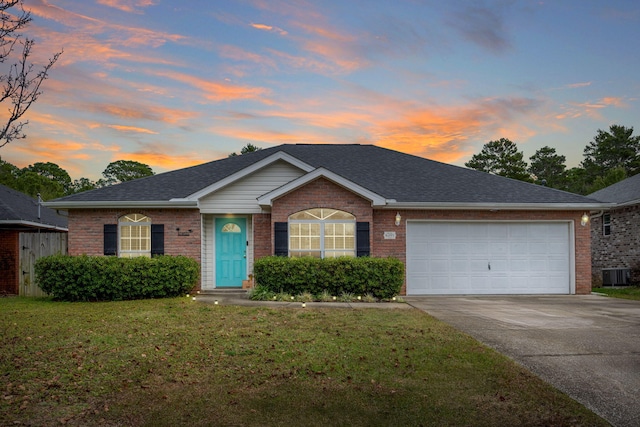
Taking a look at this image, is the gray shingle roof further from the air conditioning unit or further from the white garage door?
the air conditioning unit

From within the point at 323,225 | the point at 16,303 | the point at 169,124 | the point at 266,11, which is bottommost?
the point at 16,303

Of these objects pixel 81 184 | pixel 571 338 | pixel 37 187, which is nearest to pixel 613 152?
pixel 571 338

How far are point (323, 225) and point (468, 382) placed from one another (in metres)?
8.26

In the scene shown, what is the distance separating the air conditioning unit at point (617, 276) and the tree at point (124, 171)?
44.6 m

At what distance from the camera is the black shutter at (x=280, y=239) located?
12719 mm

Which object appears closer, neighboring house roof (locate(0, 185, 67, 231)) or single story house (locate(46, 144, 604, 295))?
single story house (locate(46, 144, 604, 295))

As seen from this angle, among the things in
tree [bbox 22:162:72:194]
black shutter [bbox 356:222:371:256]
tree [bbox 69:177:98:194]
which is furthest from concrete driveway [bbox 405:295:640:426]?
tree [bbox 22:162:72:194]

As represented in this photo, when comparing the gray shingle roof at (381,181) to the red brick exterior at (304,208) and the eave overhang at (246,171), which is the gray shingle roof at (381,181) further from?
the eave overhang at (246,171)

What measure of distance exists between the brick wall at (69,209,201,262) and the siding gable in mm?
645

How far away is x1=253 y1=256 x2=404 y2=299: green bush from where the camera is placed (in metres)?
11.8

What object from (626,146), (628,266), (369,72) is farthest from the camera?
(626,146)

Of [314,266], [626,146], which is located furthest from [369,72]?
[626,146]

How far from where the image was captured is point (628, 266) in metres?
18.2

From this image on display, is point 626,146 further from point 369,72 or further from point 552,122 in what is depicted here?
point 369,72
